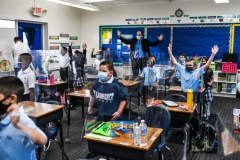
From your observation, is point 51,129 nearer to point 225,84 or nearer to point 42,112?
point 42,112

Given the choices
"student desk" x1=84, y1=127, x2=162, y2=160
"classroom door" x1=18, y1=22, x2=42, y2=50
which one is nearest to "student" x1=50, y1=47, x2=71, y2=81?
"classroom door" x1=18, y1=22, x2=42, y2=50

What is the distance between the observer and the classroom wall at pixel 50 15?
707 centimetres

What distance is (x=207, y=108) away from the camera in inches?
214

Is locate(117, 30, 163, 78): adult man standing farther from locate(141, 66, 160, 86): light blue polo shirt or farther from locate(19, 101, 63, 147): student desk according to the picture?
locate(19, 101, 63, 147): student desk

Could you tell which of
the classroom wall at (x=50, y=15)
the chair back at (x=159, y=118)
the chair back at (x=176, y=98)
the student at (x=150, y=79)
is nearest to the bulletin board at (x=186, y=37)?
the classroom wall at (x=50, y=15)

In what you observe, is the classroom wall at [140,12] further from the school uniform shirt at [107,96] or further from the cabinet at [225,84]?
the school uniform shirt at [107,96]

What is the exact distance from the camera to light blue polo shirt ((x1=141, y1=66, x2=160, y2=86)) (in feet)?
18.0

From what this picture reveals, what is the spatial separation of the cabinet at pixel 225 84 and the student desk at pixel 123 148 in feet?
20.7

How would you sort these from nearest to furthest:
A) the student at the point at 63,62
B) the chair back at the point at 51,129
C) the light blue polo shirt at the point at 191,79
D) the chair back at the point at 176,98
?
1. the chair back at the point at 51,129
2. the chair back at the point at 176,98
3. the light blue polo shirt at the point at 191,79
4. the student at the point at 63,62

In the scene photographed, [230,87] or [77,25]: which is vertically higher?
[77,25]

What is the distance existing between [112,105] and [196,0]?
6.75 meters

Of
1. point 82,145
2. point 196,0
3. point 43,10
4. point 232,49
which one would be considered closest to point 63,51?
A: point 43,10

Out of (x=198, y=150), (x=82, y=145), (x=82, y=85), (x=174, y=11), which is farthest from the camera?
(x=174, y=11)

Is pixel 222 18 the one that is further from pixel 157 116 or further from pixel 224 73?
pixel 157 116
